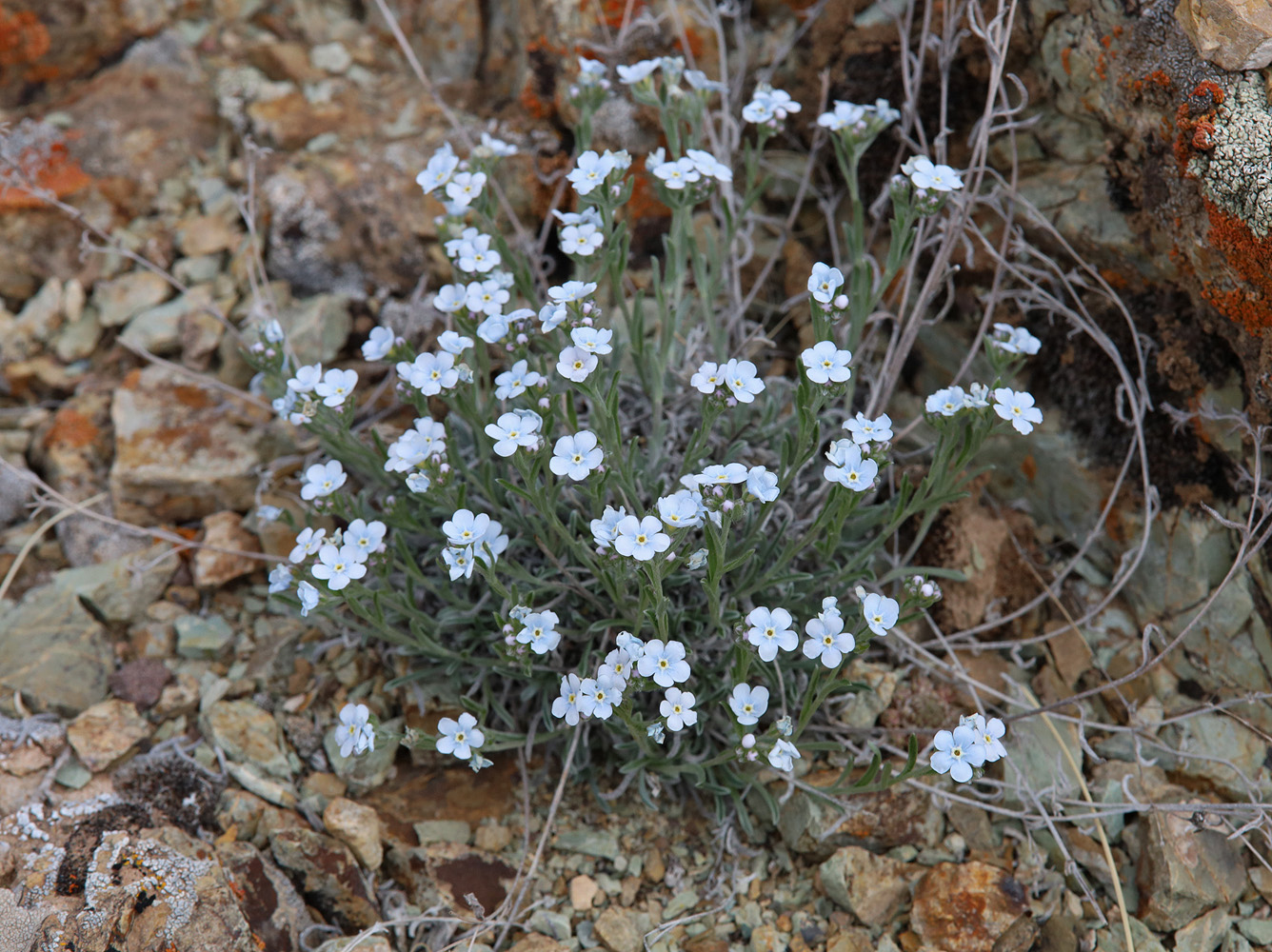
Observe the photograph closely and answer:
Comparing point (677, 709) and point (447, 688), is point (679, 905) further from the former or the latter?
point (447, 688)

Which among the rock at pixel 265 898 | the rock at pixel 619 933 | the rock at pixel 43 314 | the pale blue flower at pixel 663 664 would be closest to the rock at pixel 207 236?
the rock at pixel 43 314

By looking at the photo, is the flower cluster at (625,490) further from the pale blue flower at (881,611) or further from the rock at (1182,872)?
the rock at (1182,872)

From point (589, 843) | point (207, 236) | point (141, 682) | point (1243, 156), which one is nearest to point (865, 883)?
point (589, 843)

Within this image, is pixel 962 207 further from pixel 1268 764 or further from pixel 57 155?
pixel 57 155

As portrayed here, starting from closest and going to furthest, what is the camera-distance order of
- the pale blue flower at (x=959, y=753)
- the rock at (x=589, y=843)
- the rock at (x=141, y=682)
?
1. the pale blue flower at (x=959, y=753)
2. the rock at (x=589, y=843)
3. the rock at (x=141, y=682)

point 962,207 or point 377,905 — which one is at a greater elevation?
point 962,207

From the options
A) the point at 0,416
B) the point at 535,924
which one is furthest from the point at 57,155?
the point at 535,924

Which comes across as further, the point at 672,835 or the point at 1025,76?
the point at 1025,76
